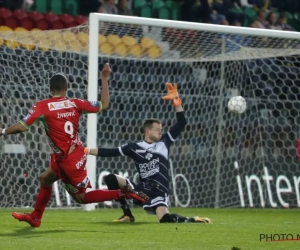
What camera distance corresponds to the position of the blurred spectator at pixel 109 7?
634 inches

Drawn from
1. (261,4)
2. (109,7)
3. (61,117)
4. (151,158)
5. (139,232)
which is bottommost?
(139,232)

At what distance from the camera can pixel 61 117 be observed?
8258mm

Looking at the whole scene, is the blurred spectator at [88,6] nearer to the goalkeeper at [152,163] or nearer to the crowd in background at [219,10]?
the crowd in background at [219,10]

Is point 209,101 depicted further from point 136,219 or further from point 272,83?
point 136,219

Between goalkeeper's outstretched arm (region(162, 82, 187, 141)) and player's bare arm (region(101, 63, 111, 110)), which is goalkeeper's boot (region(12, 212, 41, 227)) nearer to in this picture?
player's bare arm (region(101, 63, 111, 110))

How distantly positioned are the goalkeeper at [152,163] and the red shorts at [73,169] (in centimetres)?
103

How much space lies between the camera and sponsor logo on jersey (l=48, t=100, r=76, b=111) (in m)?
8.21

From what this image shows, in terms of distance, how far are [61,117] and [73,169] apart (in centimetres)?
52

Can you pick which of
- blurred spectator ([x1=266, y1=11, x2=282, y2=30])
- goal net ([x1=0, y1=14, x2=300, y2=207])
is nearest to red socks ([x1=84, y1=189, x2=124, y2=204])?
goal net ([x1=0, y1=14, x2=300, y2=207])

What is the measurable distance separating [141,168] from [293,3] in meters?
10.4

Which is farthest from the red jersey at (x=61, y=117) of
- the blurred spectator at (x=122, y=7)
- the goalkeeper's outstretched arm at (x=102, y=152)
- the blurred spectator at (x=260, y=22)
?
the blurred spectator at (x=260, y=22)

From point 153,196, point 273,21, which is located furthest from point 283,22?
point 153,196

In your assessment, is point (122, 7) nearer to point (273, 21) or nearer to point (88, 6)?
point (88, 6)

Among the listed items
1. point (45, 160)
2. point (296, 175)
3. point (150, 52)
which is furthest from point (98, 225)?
point (296, 175)
